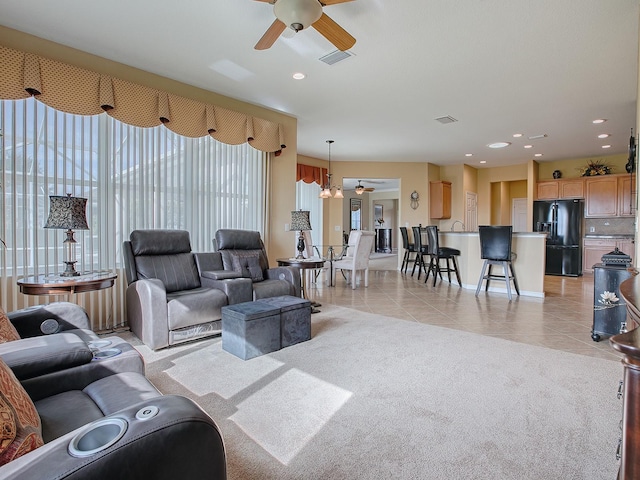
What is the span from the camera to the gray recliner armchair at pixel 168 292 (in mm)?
2994

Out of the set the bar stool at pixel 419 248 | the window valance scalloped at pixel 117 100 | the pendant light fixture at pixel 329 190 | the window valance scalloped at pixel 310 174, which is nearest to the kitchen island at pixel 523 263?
the bar stool at pixel 419 248

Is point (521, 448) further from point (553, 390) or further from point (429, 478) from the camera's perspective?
point (553, 390)

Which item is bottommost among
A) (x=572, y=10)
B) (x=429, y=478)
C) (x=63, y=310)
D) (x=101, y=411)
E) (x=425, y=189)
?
(x=429, y=478)

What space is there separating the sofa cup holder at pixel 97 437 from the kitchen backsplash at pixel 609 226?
9.59m

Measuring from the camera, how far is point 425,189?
8547 mm

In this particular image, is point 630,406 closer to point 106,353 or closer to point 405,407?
point 405,407

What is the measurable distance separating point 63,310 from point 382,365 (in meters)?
2.17

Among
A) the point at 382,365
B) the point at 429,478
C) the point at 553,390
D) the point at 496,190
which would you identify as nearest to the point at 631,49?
the point at 553,390

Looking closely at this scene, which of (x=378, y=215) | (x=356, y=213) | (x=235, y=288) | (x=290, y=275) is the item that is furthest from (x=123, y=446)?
(x=378, y=215)

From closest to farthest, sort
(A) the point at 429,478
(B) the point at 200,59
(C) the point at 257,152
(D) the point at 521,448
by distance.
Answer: (A) the point at 429,478
(D) the point at 521,448
(B) the point at 200,59
(C) the point at 257,152

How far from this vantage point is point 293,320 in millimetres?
3104

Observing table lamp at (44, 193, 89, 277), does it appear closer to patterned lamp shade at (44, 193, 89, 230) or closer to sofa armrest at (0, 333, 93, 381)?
patterned lamp shade at (44, 193, 89, 230)

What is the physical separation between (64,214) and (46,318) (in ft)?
3.28

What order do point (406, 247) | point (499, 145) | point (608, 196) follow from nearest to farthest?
point (499, 145) < point (608, 196) < point (406, 247)
